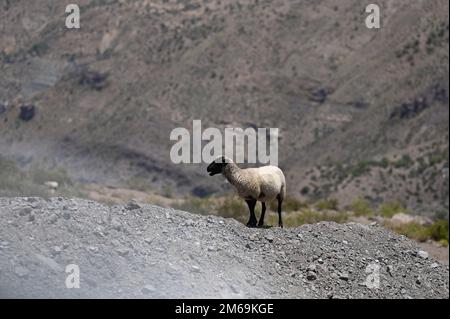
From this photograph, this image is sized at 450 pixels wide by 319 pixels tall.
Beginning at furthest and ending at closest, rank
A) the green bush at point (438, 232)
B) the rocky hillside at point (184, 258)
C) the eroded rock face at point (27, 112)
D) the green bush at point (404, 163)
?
the eroded rock face at point (27, 112), the green bush at point (404, 163), the green bush at point (438, 232), the rocky hillside at point (184, 258)

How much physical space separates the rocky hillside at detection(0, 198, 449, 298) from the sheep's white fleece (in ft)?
3.88

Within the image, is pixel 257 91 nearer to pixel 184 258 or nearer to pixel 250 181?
pixel 250 181

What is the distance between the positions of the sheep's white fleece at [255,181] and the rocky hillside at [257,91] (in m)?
44.4

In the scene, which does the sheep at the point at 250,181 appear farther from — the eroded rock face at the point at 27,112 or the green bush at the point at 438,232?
the eroded rock face at the point at 27,112

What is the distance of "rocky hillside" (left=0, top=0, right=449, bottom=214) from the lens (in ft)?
246

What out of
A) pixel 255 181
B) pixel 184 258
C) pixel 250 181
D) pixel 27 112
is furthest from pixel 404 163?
pixel 184 258

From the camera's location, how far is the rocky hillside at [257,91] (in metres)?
74.9

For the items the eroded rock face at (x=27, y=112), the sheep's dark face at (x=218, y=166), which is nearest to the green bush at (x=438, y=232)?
the sheep's dark face at (x=218, y=166)

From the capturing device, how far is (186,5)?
99125 millimetres

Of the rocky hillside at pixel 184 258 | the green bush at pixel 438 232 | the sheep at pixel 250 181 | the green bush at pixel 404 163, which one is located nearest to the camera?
the rocky hillside at pixel 184 258

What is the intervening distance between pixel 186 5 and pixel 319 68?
14.5 metres

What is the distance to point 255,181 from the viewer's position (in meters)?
21.8

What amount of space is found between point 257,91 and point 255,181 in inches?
2739
